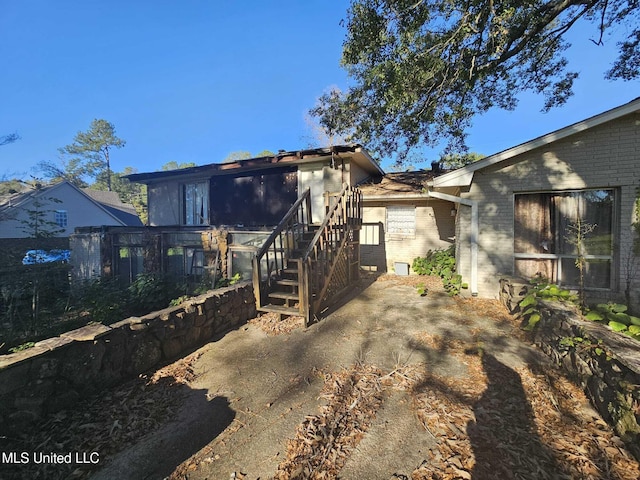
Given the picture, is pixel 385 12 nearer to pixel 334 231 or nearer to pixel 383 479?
pixel 334 231

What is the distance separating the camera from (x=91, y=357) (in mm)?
3008

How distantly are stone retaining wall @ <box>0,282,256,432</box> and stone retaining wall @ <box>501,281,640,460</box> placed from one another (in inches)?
198

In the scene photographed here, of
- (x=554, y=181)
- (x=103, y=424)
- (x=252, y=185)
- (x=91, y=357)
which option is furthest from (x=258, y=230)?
(x=554, y=181)

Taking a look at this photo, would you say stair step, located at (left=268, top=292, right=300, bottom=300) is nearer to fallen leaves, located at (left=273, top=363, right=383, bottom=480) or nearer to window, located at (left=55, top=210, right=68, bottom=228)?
fallen leaves, located at (left=273, top=363, right=383, bottom=480)

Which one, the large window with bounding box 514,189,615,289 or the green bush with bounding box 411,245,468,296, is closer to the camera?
the large window with bounding box 514,189,615,289

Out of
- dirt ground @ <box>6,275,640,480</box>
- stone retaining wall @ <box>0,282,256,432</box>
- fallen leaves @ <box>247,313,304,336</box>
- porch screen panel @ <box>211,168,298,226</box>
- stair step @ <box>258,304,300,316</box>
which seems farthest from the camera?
porch screen panel @ <box>211,168,298,226</box>

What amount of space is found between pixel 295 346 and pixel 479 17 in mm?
8237

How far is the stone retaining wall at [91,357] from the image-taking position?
2430mm

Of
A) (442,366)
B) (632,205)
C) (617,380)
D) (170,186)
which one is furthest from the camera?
(170,186)

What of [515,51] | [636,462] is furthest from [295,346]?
[515,51]

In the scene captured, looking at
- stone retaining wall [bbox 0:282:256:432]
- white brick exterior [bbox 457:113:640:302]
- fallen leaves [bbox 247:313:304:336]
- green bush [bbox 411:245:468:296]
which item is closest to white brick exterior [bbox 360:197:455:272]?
green bush [bbox 411:245:468:296]

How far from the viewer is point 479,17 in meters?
6.22

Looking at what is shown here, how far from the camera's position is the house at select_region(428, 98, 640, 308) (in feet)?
17.6

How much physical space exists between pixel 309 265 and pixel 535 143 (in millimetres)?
5548
